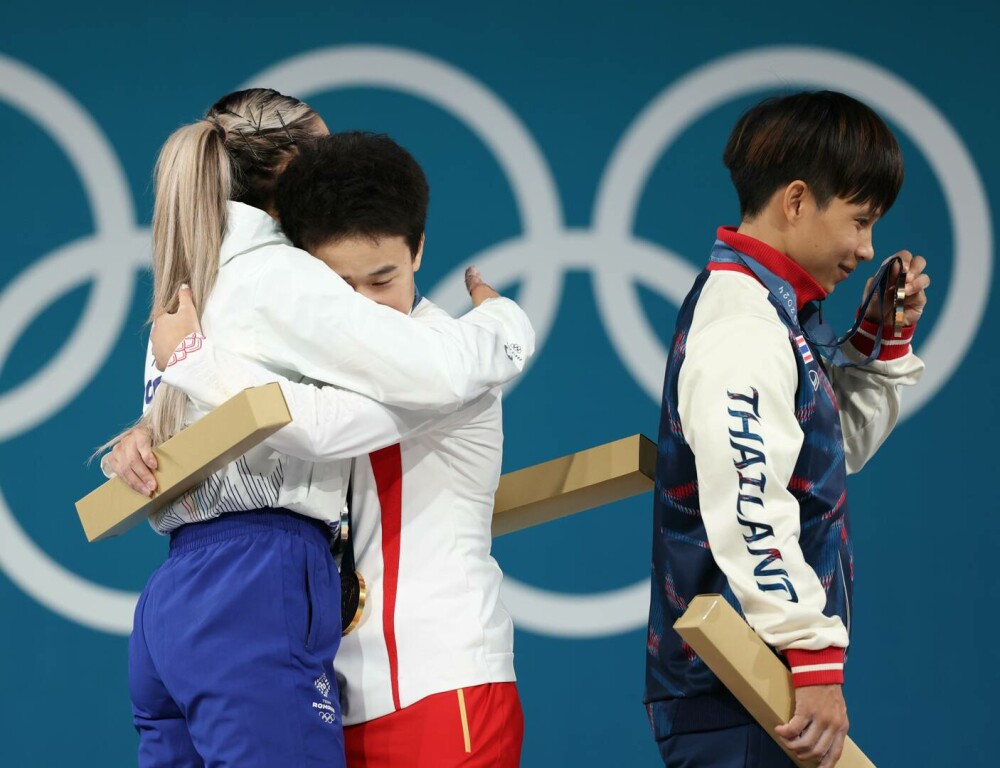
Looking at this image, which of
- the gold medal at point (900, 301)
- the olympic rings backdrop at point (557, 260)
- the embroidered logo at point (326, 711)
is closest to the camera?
the embroidered logo at point (326, 711)

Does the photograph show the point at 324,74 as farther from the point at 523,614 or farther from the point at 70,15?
the point at 523,614

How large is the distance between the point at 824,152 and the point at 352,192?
55 cm

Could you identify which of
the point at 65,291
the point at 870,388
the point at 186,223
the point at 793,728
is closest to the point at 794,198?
the point at 870,388

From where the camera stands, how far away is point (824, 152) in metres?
1.54

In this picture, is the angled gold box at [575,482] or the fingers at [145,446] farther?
the angled gold box at [575,482]

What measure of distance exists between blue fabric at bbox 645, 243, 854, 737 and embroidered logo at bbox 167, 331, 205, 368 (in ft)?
1.76

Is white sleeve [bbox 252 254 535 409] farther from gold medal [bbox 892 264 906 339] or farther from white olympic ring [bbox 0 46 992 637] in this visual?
white olympic ring [bbox 0 46 992 637]

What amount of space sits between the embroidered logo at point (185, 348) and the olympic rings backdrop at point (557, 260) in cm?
150

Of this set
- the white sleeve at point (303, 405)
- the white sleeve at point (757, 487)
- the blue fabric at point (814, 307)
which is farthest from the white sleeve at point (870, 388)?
the white sleeve at point (303, 405)

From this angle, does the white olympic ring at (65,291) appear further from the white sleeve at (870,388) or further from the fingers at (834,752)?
the fingers at (834,752)

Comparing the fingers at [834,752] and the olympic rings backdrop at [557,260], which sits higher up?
the olympic rings backdrop at [557,260]

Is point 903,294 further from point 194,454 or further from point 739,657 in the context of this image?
point 194,454

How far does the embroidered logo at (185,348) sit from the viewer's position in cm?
144

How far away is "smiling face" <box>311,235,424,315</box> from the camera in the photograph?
152 centimetres
